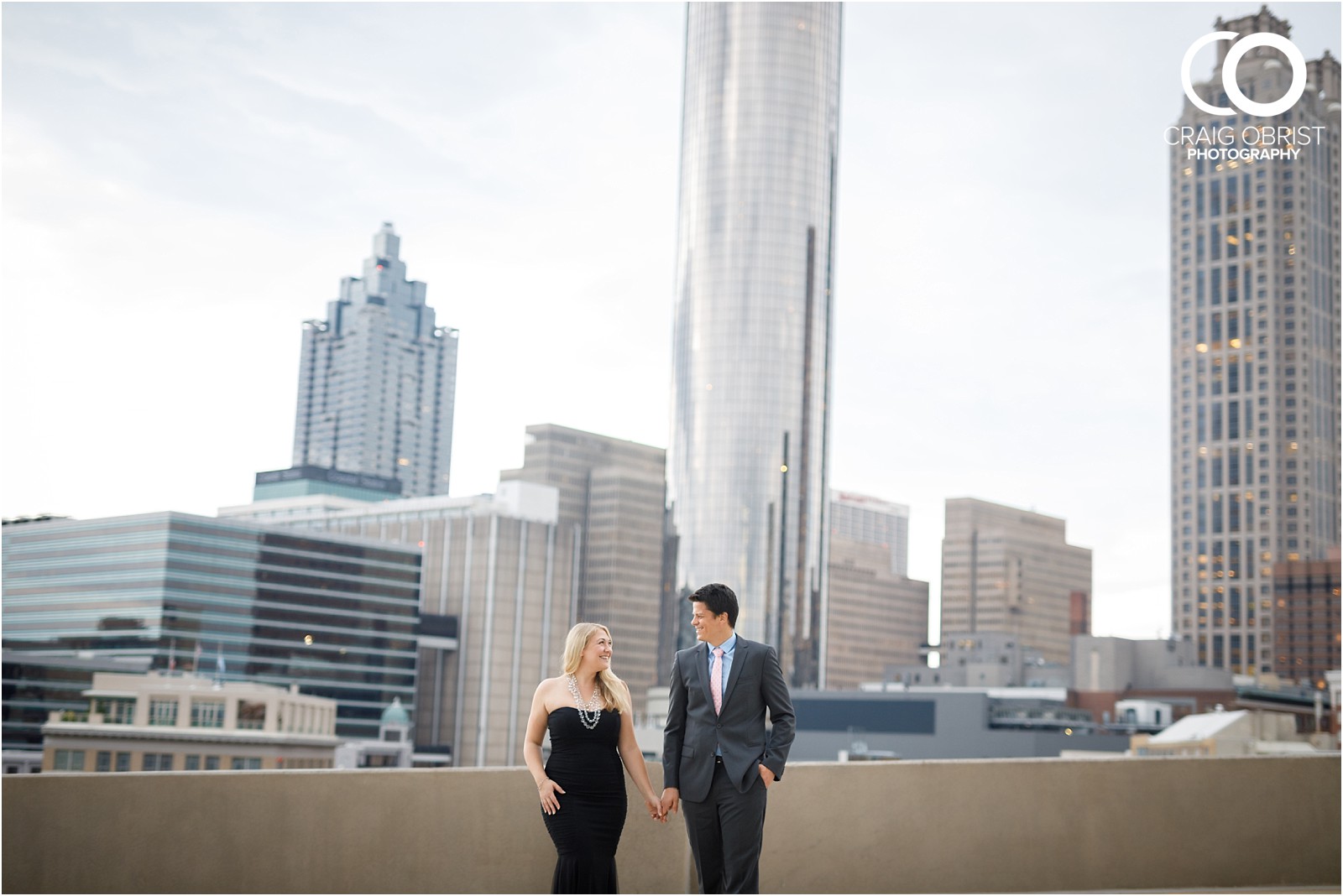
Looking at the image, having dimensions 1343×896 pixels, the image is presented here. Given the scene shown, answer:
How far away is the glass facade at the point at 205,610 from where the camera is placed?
134625 millimetres

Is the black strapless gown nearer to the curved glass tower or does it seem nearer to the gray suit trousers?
the gray suit trousers

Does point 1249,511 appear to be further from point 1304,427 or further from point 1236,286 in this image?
point 1236,286

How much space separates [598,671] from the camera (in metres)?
7.07

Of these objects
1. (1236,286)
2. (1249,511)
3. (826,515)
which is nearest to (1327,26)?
(1236,286)

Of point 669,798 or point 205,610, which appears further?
point 205,610

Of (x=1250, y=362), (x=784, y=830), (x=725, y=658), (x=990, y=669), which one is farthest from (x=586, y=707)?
(x=1250, y=362)

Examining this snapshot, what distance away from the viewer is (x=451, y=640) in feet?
563

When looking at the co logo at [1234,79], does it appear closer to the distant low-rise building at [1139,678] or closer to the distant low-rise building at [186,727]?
the distant low-rise building at [186,727]

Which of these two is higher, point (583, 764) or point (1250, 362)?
point (1250, 362)

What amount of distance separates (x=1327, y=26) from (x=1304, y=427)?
2425 inches

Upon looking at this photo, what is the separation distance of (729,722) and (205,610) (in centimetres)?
13829

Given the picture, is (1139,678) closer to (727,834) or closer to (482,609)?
(482,609)

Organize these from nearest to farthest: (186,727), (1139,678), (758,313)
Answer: (186,727)
(1139,678)
(758,313)

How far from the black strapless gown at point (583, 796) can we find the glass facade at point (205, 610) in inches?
5166
